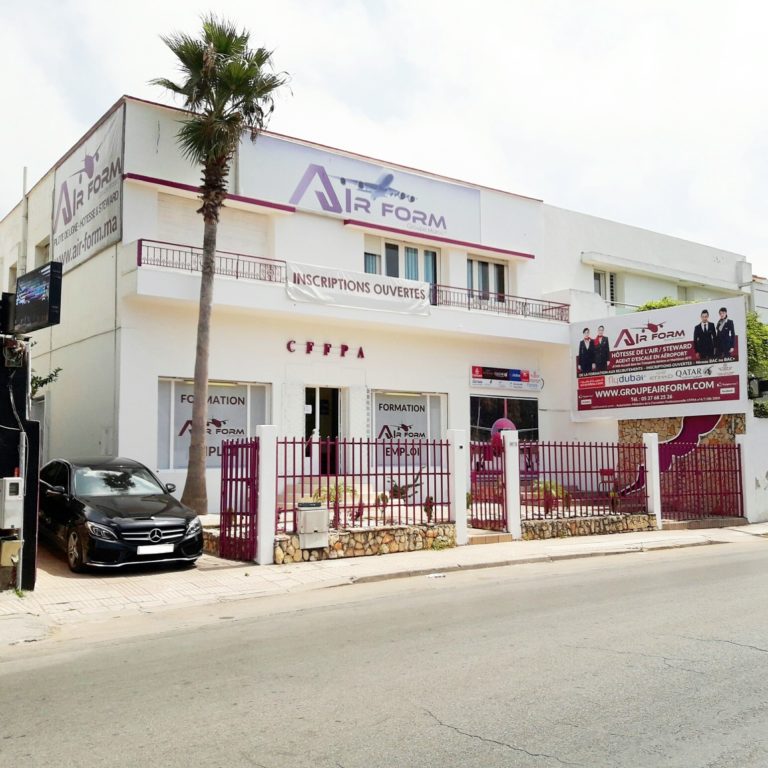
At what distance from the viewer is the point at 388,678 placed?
5809 millimetres

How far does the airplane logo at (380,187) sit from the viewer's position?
22.2m

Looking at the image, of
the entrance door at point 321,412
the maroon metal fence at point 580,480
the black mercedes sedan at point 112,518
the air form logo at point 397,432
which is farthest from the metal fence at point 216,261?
the maroon metal fence at point 580,480

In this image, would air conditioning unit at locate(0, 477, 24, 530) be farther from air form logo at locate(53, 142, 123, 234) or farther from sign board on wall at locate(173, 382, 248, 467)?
air form logo at locate(53, 142, 123, 234)

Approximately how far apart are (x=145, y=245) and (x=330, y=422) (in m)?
6.53

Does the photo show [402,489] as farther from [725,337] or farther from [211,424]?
[725,337]

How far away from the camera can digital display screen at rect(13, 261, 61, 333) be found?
9.34m

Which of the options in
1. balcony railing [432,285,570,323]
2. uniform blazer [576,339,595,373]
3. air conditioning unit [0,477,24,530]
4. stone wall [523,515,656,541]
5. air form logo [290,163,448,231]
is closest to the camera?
air conditioning unit [0,477,24,530]

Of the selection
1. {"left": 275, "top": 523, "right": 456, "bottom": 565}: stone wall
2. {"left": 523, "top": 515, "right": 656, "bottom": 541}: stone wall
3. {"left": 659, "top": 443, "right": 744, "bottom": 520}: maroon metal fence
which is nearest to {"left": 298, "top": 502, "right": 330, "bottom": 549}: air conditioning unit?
{"left": 275, "top": 523, "right": 456, "bottom": 565}: stone wall

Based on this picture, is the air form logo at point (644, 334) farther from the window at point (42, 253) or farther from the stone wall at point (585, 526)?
the window at point (42, 253)

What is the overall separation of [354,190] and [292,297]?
465 centimetres

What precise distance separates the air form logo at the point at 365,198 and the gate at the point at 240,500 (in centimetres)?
1002

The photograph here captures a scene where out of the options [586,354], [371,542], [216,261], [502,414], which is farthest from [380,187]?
[371,542]

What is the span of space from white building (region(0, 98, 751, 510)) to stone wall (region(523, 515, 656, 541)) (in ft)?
22.1

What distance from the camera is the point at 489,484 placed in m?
15.6
